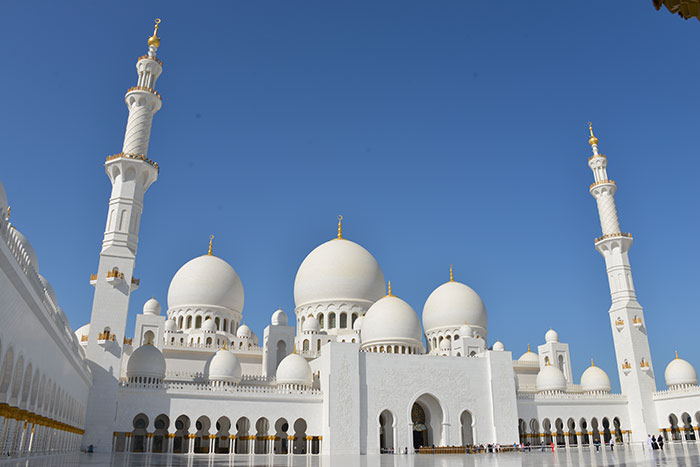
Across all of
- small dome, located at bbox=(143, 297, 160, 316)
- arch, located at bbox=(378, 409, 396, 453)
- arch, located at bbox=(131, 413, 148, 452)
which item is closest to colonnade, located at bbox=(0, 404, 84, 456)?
arch, located at bbox=(131, 413, 148, 452)

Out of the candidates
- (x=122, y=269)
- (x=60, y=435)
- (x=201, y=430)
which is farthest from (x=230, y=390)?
(x=60, y=435)

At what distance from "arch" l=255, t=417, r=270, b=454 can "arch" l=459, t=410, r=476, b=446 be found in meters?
8.47

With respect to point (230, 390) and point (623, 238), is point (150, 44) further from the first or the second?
point (623, 238)

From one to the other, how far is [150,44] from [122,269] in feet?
34.8

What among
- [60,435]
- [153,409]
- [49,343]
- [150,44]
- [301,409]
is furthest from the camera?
[150,44]

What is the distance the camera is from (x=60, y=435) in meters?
14.5

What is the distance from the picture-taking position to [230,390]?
21828mm

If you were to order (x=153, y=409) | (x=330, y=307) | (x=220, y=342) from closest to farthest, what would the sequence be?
(x=153, y=409)
(x=220, y=342)
(x=330, y=307)

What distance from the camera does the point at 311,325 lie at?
2867cm

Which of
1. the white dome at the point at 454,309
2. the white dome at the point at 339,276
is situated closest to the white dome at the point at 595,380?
the white dome at the point at 454,309

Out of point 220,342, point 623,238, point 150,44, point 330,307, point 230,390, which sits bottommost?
point 230,390

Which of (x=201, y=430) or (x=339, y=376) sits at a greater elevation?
(x=339, y=376)

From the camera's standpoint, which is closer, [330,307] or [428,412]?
[428,412]

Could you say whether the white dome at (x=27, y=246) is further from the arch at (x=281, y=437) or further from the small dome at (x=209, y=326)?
the small dome at (x=209, y=326)
